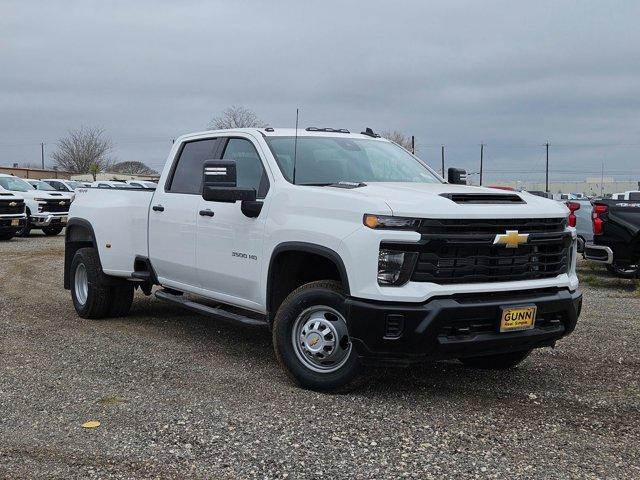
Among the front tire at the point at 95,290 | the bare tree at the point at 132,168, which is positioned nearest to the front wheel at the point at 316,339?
the front tire at the point at 95,290

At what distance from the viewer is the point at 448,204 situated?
16.1 feet

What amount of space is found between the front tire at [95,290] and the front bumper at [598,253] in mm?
7490

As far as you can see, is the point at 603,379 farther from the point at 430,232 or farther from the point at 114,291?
the point at 114,291

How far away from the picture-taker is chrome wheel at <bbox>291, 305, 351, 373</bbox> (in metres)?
5.22

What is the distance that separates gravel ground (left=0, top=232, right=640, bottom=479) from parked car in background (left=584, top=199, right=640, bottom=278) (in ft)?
15.1

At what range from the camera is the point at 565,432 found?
15.2 feet

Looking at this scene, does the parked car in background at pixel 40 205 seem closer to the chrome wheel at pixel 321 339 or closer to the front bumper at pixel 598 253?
the front bumper at pixel 598 253

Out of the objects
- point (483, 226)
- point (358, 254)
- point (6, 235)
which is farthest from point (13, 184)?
point (483, 226)

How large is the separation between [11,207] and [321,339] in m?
17.0

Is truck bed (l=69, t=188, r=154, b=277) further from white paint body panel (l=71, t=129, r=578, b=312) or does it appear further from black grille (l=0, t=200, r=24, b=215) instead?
black grille (l=0, t=200, r=24, b=215)

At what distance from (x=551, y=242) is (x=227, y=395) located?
2564 millimetres

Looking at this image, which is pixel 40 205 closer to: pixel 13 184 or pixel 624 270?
pixel 13 184

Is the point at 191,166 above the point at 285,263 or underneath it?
above

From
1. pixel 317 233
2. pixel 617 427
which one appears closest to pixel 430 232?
pixel 317 233
